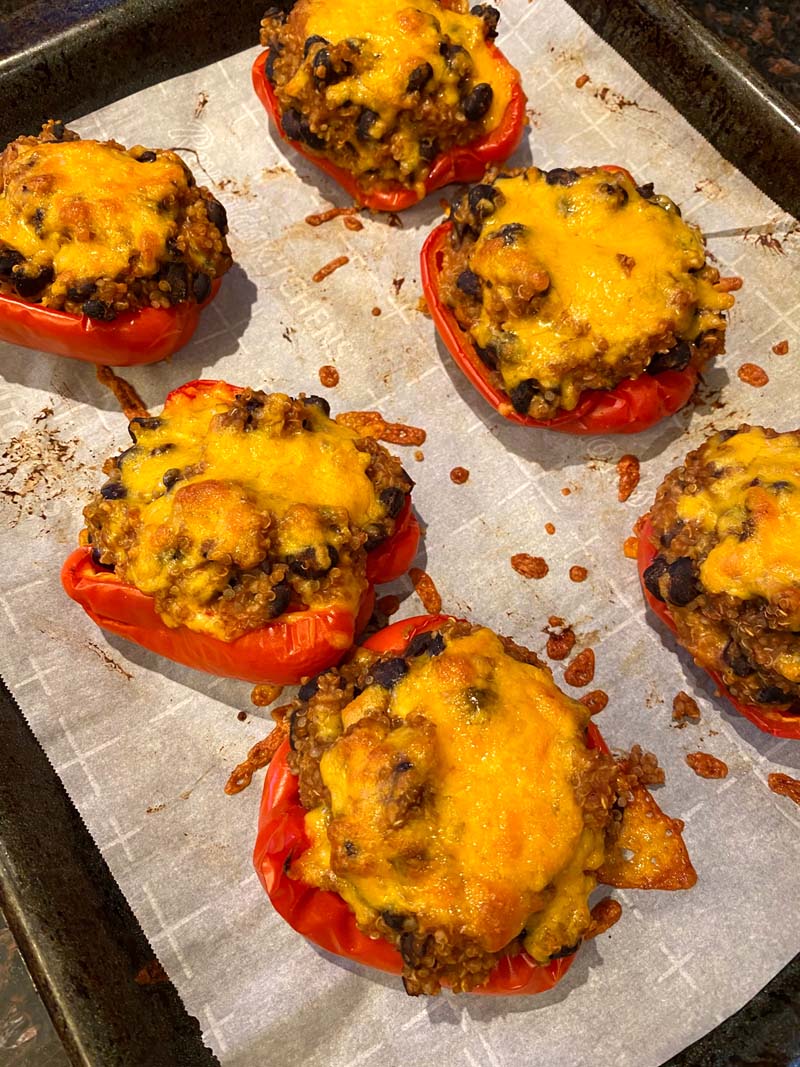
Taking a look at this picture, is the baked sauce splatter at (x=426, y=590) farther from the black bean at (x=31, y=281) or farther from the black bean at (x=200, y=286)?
the black bean at (x=31, y=281)

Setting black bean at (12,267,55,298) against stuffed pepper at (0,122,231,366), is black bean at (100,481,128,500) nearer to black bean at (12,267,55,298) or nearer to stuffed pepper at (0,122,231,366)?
stuffed pepper at (0,122,231,366)

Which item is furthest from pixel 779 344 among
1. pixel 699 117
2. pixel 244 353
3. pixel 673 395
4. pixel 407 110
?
pixel 244 353

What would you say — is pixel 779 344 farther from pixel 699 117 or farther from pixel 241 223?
pixel 241 223

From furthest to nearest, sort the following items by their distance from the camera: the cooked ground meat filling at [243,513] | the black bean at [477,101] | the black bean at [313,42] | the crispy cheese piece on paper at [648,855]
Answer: the black bean at [477,101]
the black bean at [313,42]
the crispy cheese piece on paper at [648,855]
the cooked ground meat filling at [243,513]

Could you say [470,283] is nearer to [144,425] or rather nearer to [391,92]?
[391,92]

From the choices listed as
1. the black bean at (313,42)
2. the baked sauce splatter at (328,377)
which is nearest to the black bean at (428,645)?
the baked sauce splatter at (328,377)

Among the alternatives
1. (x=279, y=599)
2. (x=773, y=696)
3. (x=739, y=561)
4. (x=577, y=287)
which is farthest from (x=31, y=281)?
(x=773, y=696)

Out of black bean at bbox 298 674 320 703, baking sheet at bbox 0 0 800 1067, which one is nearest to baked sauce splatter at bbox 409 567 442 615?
baking sheet at bbox 0 0 800 1067
